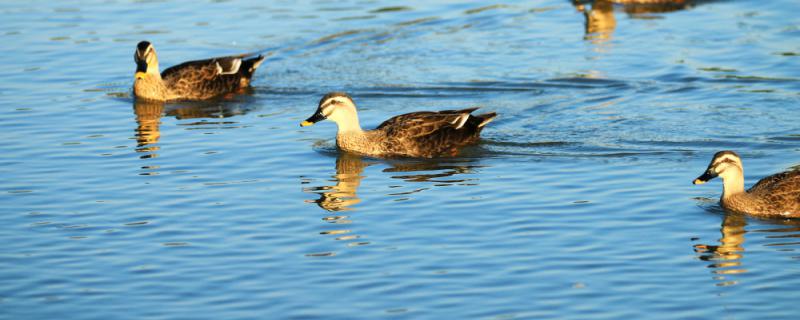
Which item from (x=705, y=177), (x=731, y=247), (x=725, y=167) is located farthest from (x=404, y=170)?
(x=731, y=247)

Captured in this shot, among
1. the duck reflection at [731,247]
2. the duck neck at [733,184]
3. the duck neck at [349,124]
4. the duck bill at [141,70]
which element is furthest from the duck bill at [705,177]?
the duck bill at [141,70]

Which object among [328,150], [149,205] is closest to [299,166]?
[328,150]

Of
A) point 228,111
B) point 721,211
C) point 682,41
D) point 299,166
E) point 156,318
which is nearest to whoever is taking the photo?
point 156,318

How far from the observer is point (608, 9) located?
28.8 m

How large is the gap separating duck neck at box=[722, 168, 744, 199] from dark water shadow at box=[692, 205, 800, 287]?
0.22 metres

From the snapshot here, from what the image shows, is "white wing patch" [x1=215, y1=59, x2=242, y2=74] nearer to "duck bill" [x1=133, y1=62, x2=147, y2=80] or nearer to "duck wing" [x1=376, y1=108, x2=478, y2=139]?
"duck bill" [x1=133, y1=62, x2=147, y2=80]

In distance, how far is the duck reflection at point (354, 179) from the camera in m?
14.3

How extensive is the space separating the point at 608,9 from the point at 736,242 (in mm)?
16278

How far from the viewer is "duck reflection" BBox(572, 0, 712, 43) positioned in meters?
26.0

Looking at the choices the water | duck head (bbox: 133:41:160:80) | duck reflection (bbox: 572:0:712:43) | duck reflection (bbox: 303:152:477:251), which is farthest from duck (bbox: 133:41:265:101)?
duck reflection (bbox: 572:0:712:43)

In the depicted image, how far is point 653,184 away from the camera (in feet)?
50.1

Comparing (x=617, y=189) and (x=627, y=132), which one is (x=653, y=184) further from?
(x=627, y=132)

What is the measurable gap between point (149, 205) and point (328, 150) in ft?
12.3

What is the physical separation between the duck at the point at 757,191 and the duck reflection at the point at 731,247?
126 mm
